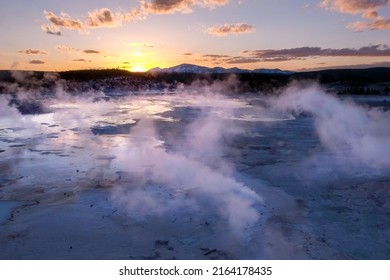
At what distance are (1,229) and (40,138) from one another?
29.4 feet

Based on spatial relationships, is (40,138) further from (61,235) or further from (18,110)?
(18,110)

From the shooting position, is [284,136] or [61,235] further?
[284,136]

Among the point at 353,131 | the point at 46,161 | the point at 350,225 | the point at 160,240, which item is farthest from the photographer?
the point at 353,131

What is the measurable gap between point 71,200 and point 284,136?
399 inches

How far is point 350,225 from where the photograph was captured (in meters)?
6.77

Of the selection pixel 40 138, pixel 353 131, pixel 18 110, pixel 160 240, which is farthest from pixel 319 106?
pixel 160 240

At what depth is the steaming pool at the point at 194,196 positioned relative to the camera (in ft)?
19.7

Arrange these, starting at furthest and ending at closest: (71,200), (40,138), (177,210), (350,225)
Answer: (40,138) → (71,200) → (177,210) → (350,225)

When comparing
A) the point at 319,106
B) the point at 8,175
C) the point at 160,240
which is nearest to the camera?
the point at 160,240

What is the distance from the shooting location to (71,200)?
25.8ft

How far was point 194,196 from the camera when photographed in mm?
8062

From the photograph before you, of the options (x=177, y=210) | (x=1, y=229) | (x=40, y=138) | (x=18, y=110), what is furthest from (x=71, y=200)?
(x=18, y=110)

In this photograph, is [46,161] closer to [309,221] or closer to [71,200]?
[71,200]

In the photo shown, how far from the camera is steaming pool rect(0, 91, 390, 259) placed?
6020 mm
